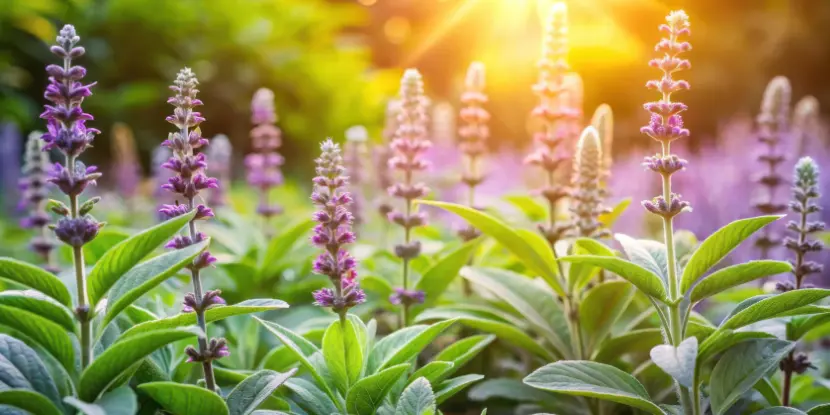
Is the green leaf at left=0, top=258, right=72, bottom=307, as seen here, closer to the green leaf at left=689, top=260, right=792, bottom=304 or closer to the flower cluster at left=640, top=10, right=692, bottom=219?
the flower cluster at left=640, top=10, right=692, bottom=219

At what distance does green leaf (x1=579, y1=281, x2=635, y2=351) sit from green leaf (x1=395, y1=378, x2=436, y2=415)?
0.97m

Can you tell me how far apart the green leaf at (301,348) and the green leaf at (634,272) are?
764 millimetres

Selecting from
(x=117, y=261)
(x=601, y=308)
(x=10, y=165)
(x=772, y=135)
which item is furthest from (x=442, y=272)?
(x=10, y=165)

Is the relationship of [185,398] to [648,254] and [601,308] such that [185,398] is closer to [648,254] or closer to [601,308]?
[648,254]

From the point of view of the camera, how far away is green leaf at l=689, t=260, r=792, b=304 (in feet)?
6.61

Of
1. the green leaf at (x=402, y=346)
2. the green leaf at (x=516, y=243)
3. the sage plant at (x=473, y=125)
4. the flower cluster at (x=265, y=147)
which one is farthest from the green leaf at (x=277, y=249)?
the green leaf at (x=402, y=346)

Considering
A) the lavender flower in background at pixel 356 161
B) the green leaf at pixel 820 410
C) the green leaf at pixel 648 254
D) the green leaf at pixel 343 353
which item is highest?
the lavender flower in background at pixel 356 161

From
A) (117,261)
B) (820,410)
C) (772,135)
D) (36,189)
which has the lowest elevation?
(820,410)

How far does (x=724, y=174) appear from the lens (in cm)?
534

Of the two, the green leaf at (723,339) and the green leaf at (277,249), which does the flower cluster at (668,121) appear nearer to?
the green leaf at (723,339)

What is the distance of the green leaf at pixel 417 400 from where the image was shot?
6.40ft

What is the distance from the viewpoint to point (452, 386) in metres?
2.21

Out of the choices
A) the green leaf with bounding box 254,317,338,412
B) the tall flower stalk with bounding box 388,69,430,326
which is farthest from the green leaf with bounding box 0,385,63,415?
the tall flower stalk with bounding box 388,69,430,326

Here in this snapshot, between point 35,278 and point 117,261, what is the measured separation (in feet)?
0.64
